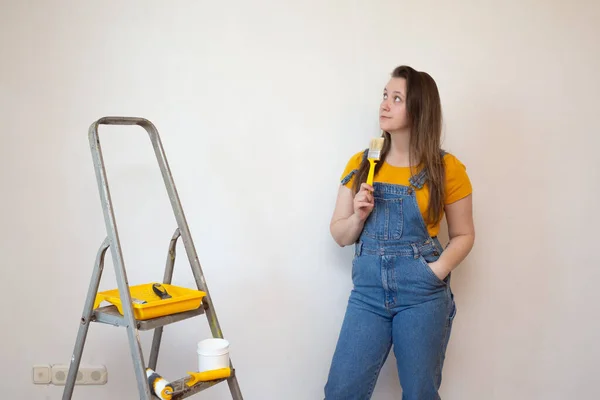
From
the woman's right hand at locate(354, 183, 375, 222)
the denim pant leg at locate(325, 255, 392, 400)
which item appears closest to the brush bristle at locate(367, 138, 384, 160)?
the woman's right hand at locate(354, 183, 375, 222)

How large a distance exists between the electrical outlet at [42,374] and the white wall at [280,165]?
0.11 ft

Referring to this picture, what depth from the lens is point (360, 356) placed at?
5.76 feet

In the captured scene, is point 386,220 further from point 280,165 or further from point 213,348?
point 213,348

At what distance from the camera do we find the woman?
172 centimetres

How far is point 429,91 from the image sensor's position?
5.90 feet

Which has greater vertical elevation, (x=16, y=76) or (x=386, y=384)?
(x=16, y=76)

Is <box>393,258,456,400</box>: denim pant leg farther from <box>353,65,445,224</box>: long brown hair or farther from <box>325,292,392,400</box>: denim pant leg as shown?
<box>353,65,445,224</box>: long brown hair

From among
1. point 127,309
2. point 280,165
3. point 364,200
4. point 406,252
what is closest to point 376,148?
point 364,200

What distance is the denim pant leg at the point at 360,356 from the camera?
1752 mm

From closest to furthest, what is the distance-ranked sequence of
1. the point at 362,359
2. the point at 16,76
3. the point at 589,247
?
the point at 362,359 → the point at 16,76 → the point at 589,247

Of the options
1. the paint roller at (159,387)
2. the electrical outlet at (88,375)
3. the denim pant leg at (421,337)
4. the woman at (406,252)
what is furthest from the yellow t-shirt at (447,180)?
the electrical outlet at (88,375)

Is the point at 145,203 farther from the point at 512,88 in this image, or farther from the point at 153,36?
the point at 512,88

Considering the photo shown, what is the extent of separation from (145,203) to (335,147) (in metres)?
0.77

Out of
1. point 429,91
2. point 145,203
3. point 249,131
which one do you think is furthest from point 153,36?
point 429,91
